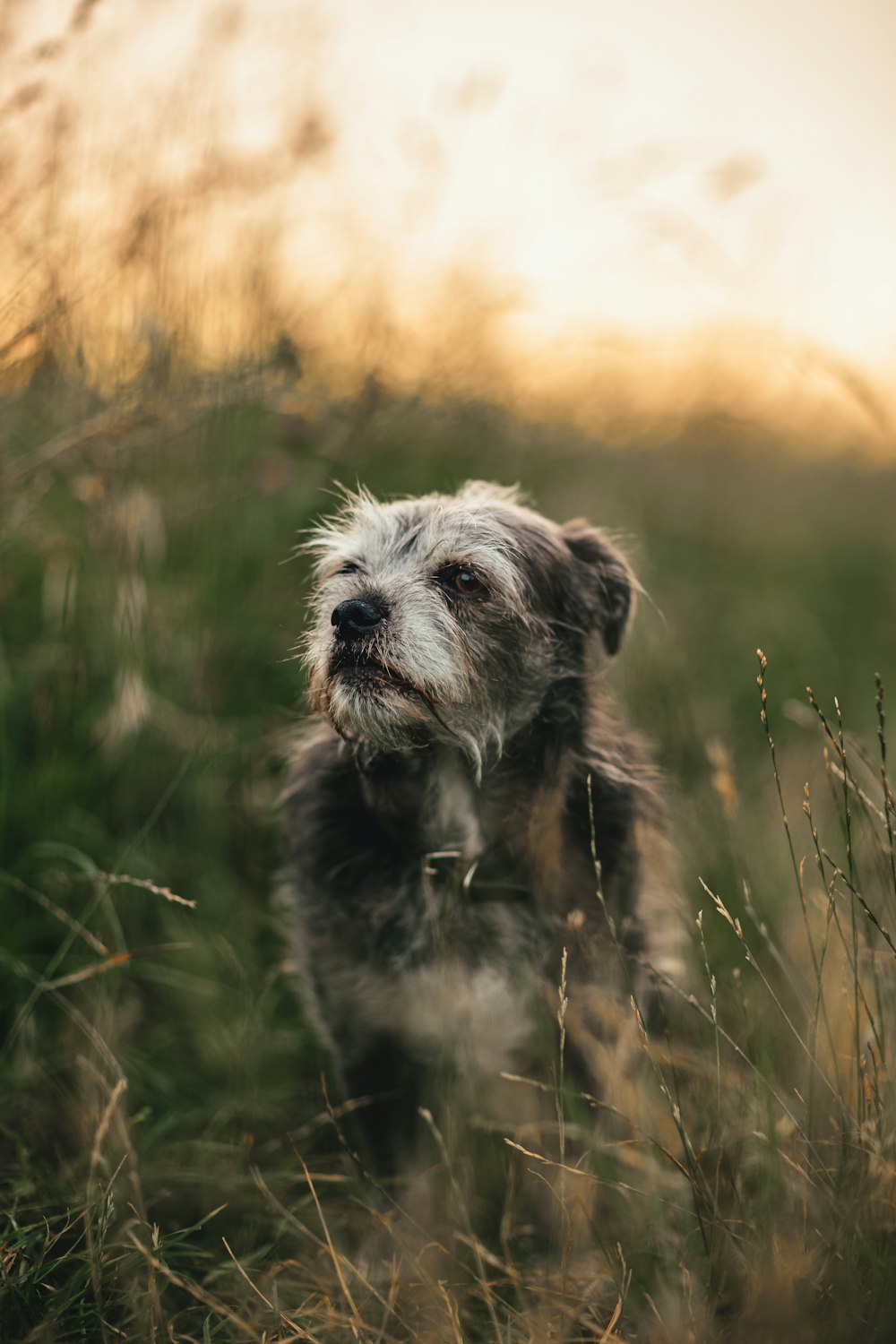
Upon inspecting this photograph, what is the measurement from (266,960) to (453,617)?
160cm

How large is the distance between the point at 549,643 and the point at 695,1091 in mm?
1279

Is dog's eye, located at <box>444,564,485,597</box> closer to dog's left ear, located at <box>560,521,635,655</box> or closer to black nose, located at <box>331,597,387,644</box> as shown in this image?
black nose, located at <box>331,597,387,644</box>

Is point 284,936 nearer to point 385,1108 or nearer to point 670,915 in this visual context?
point 385,1108

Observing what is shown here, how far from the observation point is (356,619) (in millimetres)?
2404

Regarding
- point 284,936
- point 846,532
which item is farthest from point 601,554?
point 846,532

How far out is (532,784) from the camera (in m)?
2.66

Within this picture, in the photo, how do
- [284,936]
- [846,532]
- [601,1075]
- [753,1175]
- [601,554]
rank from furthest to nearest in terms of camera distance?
[846,532] → [284,936] → [601,554] → [601,1075] → [753,1175]

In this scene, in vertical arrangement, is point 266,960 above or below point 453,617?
below

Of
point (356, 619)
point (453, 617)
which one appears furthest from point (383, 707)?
point (453, 617)

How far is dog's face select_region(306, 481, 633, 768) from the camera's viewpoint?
239 cm

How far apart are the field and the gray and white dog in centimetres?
24

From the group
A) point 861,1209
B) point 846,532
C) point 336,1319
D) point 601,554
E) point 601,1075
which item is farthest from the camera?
point 846,532

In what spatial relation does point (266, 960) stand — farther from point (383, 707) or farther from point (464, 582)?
point (464, 582)

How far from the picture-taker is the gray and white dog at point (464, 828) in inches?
98.5
